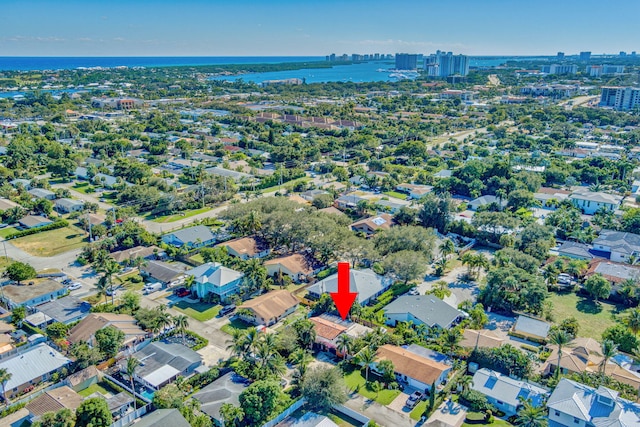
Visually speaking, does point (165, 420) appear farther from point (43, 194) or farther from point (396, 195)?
point (43, 194)

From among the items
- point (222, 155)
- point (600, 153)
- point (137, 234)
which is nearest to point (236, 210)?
point (137, 234)

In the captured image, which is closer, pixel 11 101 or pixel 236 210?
pixel 236 210

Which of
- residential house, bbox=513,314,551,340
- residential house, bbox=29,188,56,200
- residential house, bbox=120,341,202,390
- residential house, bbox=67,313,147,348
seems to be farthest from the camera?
residential house, bbox=29,188,56,200

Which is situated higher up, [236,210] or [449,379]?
[236,210]

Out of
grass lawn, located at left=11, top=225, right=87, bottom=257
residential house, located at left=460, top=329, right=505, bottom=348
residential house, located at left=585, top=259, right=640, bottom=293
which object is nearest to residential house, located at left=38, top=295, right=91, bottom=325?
grass lawn, located at left=11, top=225, right=87, bottom=257

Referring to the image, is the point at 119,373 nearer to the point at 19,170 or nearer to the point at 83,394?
the point at 83,394

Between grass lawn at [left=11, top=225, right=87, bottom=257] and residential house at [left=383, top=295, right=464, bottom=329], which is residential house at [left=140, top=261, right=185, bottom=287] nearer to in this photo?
grass lawn at [left=11, top=225, right=87, bottom=257]

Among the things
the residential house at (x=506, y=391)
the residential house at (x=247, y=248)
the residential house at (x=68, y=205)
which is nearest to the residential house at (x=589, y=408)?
the residential house at (x=506, y=391)

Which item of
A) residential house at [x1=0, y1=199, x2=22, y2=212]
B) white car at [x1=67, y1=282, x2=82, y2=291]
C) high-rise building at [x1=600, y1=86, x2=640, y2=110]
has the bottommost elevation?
white car at [x1=67, y1=282, x2=82, y2=291]
